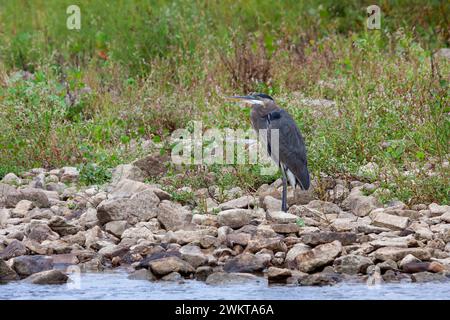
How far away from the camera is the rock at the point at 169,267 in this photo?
7.23 m

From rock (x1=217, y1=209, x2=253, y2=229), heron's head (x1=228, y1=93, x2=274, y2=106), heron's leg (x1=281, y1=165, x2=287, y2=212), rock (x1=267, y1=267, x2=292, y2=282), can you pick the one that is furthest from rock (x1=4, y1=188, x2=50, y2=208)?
rock (x1=267, y1=267, x2=292, y2=282)

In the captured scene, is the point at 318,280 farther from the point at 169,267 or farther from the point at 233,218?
the point at 233,218

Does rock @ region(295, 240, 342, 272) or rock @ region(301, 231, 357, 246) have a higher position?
rock @ region(301, 231, 357, 246)

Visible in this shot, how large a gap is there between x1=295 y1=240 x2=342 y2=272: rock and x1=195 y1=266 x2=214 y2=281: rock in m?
0.63

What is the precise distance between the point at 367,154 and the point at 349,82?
1697 millimetres

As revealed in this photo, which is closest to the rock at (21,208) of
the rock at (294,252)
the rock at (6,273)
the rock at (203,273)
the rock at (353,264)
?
the rock at (6,273)

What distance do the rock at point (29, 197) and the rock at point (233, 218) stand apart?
1643mm

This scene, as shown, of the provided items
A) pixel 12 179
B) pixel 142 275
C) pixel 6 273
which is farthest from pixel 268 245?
pixel 12 179

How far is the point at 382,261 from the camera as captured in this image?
7277mm

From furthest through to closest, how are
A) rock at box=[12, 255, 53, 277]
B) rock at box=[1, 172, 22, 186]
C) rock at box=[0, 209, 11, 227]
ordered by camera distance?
1. rock at box=[1, 172, 22, 186]
2. rock at box=[0, 209, 11, 227]
3. rock at box=[12, 255, 53, 277]

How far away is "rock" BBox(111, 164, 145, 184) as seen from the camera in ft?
30.6

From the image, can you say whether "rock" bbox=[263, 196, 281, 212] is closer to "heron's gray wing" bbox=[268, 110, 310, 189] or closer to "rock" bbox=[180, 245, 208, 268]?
"heron's gray wing" bbox=[268, 110, 310, 189]

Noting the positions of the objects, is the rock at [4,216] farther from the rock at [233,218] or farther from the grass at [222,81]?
the rock at [233,218]
